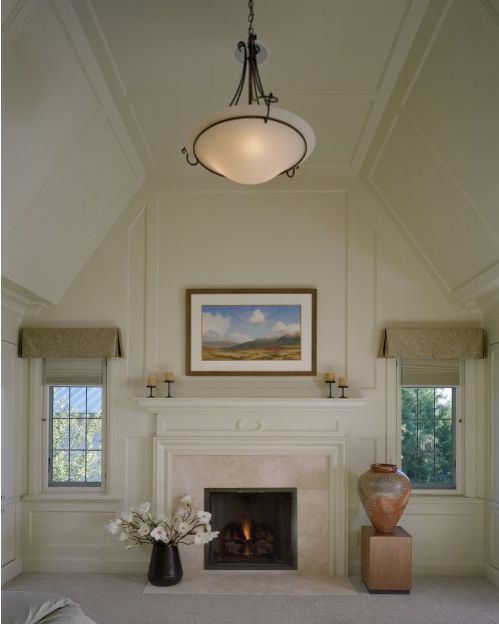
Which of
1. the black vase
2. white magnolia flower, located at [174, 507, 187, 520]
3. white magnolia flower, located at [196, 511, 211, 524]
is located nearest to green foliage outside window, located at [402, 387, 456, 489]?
white magnolia flower, located at [196, 511, 211, 524]

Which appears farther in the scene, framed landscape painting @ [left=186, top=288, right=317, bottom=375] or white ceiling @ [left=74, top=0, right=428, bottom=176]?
framed landscape painting @ [left=186, top=288, right=317, bottom=375]

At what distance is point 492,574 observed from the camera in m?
4.93

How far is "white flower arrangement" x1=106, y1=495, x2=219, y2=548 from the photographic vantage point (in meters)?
4.82

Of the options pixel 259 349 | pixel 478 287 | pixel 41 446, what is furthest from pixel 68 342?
pixel 478 287

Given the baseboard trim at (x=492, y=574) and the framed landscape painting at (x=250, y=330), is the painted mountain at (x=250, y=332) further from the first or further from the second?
the baseboard trim at (x=492, y=574)

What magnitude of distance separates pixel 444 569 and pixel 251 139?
164 inches

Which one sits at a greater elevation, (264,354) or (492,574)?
(264,354)

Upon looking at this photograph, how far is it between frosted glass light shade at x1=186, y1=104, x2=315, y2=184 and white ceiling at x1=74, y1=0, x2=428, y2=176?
744 millimetres

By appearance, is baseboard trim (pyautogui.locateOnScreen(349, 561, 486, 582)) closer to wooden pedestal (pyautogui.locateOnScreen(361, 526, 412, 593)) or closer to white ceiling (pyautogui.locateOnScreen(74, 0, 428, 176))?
wooden pedestal (pyautogui.locateOnScreen(361, 526, 412, 593))

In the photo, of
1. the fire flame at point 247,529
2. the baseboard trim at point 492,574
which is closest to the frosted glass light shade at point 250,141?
the fire flame at point 247,529

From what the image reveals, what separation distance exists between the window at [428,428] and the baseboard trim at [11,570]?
336cm

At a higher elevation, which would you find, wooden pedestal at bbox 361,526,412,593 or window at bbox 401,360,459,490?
window at bbox 401,360,459,490

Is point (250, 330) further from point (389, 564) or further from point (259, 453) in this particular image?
point (389, 564)

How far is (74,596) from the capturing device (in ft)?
14.9
